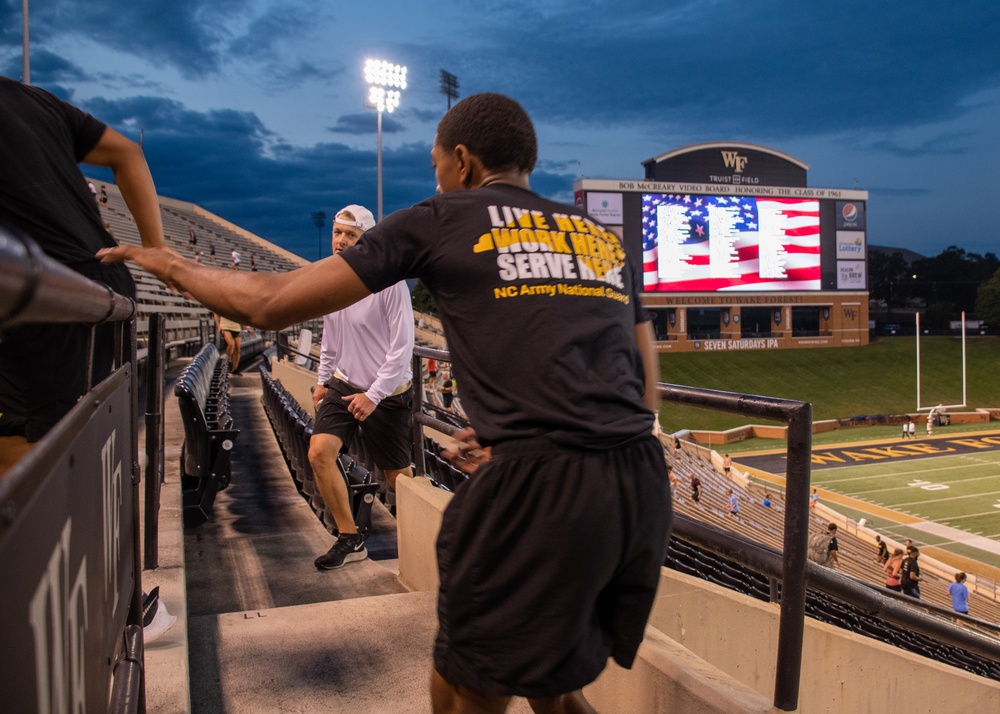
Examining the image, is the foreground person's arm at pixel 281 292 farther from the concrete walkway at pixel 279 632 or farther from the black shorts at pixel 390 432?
the black shorts at pixel 390 432

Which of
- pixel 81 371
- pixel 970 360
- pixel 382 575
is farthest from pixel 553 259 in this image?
pixel 970 360

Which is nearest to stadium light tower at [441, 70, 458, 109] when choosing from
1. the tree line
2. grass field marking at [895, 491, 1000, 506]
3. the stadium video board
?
the stadium video board

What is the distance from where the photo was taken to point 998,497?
29.5 metres

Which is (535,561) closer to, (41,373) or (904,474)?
(41,373)

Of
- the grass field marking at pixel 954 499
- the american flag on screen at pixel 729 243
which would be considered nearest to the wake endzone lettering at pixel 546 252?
the grass field marking at pixel 954 499

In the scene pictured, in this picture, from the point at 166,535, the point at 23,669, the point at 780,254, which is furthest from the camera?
the point at 780,254

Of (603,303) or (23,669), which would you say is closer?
(23,669)

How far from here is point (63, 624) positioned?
955 millimetres

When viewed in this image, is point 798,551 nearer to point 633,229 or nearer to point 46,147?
point 46,147

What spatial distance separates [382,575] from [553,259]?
2870 mm

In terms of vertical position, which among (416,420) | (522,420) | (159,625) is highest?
(522,420)

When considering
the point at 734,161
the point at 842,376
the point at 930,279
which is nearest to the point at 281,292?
the point at 842,376

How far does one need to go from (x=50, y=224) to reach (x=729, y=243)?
2184 inches

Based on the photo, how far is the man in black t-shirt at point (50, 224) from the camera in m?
1.86
